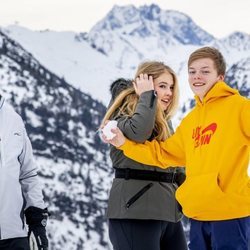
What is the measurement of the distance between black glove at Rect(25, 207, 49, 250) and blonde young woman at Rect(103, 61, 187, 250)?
510 mm

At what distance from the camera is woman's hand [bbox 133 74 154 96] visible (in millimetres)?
4051

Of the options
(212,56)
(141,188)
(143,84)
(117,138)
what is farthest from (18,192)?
(212,56)

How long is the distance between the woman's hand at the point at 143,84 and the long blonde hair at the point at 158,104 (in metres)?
0.12

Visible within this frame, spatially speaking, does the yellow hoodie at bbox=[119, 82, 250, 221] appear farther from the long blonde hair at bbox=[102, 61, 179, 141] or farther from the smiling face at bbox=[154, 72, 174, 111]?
the smiling face at bbox=[154, 72, 174, 111]

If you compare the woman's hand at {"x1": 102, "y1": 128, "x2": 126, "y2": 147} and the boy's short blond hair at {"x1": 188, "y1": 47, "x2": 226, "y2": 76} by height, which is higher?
the boy's short blond hair at {"x1": 188, "y1": 47, "x2": 226, "y2": 76}

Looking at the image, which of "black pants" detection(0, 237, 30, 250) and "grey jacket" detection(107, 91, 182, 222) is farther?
"grey jacket" detection(107, 91, 182, 222)

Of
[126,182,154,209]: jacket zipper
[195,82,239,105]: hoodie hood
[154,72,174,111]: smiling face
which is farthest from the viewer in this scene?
[154,72,174,111]: smiling face

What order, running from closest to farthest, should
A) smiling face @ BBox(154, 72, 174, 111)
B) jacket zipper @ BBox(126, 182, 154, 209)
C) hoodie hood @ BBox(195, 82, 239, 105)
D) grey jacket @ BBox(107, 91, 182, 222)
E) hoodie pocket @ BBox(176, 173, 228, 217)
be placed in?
hoodie pocket @ BBox(176, 173, 228, 217), hoodie hood @ BBox(195, 82, 239, 105), grey jacket @ BBox(107, 91, 182, 222), jacket zipper @ BBox(126, 182, 154, 209), smiling face @ BBox(154, 72, 174, 111)

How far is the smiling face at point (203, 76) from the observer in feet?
12.0

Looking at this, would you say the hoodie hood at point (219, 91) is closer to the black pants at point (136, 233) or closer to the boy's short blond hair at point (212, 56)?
the boy's short blond hair at point (212, 56)

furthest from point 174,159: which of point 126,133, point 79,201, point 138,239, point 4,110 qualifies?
point 79,201

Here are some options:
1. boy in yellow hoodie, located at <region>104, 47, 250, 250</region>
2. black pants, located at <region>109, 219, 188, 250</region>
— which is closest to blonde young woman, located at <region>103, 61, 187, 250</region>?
black pants, located at <region>109, 219, 188, 250</region>

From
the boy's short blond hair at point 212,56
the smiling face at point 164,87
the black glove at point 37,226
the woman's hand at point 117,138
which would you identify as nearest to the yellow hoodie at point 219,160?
the boy's short blond hair at point 212,56

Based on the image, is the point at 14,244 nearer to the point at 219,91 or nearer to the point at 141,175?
the point at 141,175
